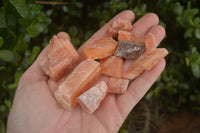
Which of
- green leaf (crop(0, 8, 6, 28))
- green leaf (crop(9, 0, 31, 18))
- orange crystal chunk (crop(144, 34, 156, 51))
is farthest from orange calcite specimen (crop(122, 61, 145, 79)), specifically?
green leaf (crop(0, 8, 6, 28))

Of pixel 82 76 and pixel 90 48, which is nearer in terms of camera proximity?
pixel 82 76

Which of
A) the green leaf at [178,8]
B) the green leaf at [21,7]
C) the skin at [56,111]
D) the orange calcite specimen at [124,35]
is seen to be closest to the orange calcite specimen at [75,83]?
the skin at [56,111]

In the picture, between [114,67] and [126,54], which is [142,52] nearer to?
[126,54]

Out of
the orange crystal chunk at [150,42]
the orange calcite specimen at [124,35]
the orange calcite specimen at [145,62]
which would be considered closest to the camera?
the orange calcite specimen at [145,62]

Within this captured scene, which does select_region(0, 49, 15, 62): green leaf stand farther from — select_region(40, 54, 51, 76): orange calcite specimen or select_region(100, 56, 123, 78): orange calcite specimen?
select_region(100, 56, 123, 78): orange calcite specimen

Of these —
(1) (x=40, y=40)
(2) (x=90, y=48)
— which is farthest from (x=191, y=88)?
(1) (x=40, y=40)

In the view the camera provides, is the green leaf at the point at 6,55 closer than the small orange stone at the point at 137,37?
Yes

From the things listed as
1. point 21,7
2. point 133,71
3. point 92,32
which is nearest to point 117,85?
point 133,71

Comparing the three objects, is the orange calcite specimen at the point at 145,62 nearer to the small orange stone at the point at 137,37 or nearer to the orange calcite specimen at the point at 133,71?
the orange calcite specimen at the point at 133,71
